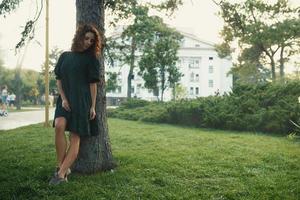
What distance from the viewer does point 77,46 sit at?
5.31 meters

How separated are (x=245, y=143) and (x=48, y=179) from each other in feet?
18.3

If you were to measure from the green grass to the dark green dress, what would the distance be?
2.50 feet

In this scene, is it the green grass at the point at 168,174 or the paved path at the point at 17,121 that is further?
the paved path at the point at 17,121

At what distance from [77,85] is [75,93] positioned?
11 cm

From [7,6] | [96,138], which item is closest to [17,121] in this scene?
[7,6]

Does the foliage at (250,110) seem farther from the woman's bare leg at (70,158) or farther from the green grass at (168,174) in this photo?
the woman's bare leg at (70,158)

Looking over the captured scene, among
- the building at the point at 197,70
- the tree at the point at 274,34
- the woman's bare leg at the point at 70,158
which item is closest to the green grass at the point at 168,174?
the woman's bare leg at the point at 70,158

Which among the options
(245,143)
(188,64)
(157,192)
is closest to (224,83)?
(188,64)

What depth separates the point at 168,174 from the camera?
5898 millimetres

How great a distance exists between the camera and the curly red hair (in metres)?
5.27

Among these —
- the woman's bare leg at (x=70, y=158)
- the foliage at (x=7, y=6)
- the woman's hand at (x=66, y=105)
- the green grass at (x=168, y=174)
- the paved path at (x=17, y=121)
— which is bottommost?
the green grass at (x=168, y=174)

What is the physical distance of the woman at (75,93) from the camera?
518cm

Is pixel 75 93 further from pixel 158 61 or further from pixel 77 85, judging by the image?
pixel 158 61

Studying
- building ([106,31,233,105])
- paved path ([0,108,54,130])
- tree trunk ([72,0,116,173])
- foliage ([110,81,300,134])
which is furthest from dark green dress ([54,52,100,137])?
building ([106,31,233,105])
